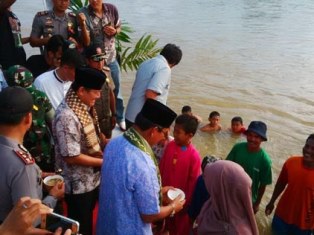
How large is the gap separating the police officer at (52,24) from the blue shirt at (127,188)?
308cm

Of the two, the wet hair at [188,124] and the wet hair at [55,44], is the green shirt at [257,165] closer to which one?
the wet hair at [188,124]

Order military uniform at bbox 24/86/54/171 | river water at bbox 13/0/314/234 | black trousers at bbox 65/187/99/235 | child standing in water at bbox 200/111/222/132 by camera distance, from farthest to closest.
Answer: river water at bbox 13/0/314/234 < child standing in water at bbox 200/111/222/132 < military uniform at bbox 24/86/54/171 < black trousers at bbox 65/187/99/235

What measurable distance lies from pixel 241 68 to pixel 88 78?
38.6 ft

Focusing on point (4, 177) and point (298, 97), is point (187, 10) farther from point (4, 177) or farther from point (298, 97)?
point (4, 177)

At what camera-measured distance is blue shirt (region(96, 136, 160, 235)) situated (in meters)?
2.55

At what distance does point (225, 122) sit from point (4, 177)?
7577 mm

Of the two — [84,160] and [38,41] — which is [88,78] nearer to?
[84,160]

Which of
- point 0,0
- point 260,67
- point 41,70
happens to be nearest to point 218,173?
point 41,70

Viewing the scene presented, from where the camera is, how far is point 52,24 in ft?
17.5

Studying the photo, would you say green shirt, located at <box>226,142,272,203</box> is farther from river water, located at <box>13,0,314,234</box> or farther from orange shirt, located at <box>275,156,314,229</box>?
river water, located at <box>13,0,314,234</box>

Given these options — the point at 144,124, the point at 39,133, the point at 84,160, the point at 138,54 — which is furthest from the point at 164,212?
the point at 138,54

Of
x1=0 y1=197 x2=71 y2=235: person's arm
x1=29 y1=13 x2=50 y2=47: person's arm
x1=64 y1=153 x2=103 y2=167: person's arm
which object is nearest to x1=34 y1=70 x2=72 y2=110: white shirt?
x1=64 y1=153 x2=103 y2=167: person's arm

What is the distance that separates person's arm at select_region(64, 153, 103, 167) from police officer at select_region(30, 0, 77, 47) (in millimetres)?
2588

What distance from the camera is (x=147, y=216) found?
265 centimetres
